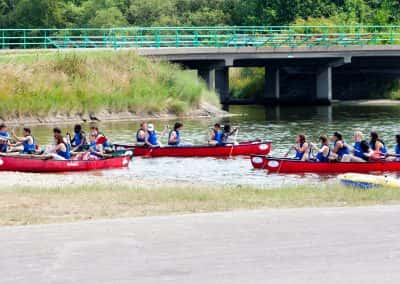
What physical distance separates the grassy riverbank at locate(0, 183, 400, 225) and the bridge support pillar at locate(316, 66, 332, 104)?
51971 mm

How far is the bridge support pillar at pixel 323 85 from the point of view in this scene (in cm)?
7206

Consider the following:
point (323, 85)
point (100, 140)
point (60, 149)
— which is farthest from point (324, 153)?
point (323, 85)

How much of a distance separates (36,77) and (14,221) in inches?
1520

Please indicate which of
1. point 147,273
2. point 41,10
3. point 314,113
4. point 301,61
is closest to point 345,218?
point 147,273

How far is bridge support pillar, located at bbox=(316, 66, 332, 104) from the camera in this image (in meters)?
72.1

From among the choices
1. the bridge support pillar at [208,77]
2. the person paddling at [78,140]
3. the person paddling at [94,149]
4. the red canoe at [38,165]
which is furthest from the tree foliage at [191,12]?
the red canoe at [38,165]

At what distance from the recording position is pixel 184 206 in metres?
17.2

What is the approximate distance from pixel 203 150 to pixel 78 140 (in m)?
5.41

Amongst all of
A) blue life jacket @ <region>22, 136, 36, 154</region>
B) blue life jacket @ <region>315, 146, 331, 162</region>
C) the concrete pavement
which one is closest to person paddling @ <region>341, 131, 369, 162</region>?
blue life jacket @ <region>315, 146, 331, 162</region>

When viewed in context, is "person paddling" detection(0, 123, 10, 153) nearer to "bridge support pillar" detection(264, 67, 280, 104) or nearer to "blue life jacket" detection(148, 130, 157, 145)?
"blue life jacket" detection(148, 130, 157, 145)

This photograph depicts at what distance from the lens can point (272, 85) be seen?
76500mm

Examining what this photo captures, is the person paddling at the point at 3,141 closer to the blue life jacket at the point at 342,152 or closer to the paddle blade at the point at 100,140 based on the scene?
the paddle blade at the point at 100,140

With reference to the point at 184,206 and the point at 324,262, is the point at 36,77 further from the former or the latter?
the point at 324,262

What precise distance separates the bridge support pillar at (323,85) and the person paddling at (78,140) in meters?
41.6
